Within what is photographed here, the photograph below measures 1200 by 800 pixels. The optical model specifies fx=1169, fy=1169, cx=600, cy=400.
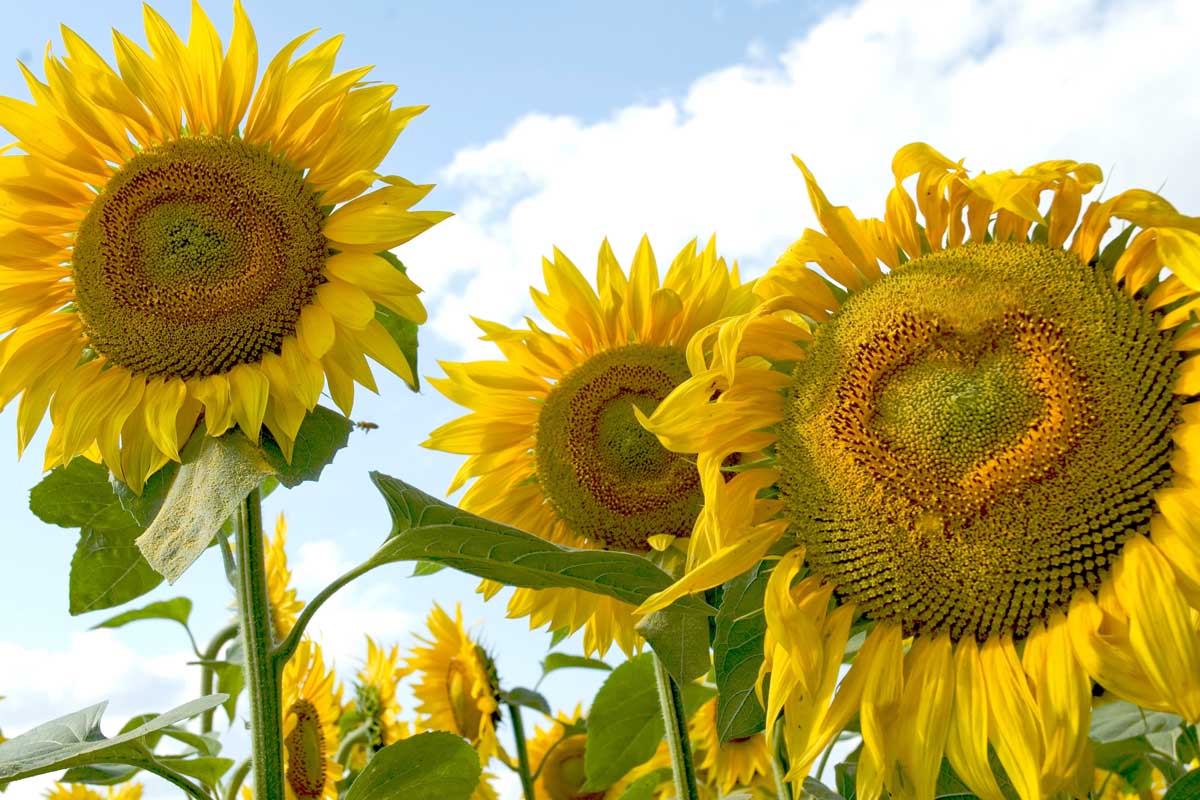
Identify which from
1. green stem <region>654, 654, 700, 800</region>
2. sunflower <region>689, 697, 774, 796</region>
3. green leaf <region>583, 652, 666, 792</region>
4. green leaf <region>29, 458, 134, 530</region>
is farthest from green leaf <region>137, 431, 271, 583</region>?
sunflower <region>689, 697, 774, 796</region>

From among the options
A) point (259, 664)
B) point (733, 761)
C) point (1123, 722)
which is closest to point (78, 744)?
point (259, 664)

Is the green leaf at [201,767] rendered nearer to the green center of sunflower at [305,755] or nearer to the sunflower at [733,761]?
the green center of sunflower at [305,755]

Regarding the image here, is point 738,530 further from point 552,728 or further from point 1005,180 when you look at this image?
point 552,728

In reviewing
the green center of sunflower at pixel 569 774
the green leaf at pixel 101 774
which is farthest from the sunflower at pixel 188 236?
the green center of sunflower at pixel 569 774

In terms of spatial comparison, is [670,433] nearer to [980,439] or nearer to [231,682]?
[980,439]

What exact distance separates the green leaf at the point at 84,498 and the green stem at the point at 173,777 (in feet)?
2.26

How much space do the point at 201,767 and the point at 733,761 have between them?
212cm

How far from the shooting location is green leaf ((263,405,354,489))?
2379 millimetres

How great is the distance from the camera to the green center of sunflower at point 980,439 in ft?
5.76

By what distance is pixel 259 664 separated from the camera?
232 centimetres

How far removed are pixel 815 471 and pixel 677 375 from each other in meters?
1.08

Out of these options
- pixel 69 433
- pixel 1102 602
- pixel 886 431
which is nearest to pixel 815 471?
pixel 886 431

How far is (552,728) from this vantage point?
525cm

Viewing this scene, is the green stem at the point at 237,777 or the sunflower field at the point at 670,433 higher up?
the sunflower field at the point at 670,433
